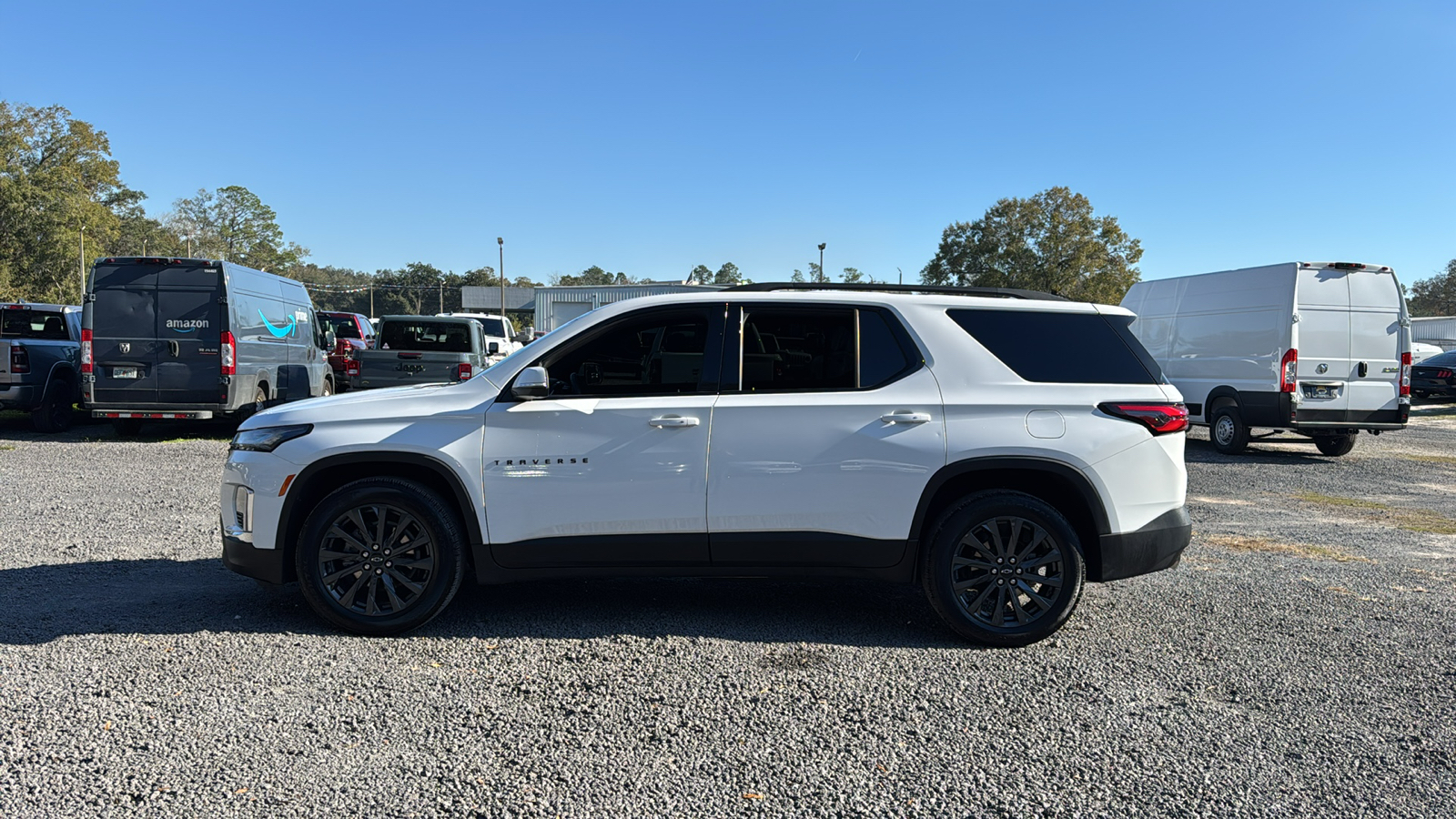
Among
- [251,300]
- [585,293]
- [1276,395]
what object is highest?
[585,293]

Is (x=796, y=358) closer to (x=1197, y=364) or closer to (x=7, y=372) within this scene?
(x=1197, y=364)

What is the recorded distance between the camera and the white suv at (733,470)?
14.4 ft

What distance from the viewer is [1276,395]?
39.3 ft

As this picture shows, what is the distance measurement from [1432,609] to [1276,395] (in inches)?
299

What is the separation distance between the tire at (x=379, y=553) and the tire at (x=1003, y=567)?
236 centimetres

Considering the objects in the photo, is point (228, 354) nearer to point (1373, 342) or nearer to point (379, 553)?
point (379, 553)

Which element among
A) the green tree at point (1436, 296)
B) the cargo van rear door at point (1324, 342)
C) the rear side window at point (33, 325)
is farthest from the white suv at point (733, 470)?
the green tree at point (1436, 296)

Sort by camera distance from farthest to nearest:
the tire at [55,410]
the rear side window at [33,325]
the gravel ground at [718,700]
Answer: the rear side window at [33,325], the tire at [55,410], the gravel ground at [718,700]

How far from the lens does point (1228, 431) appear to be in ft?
42.6

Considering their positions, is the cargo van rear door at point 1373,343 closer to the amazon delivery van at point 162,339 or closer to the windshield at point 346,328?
the amazon delivery van at point 162,339

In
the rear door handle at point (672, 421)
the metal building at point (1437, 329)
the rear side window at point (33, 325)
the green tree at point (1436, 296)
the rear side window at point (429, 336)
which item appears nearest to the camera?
the rear door handle at point (672, 421)

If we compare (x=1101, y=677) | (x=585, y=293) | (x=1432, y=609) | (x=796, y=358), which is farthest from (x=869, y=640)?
(x=585, y=293)

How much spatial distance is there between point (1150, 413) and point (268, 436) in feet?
14.3

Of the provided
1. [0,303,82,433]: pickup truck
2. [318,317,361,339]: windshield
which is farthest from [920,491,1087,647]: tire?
[318,317,361,339]: windshield
